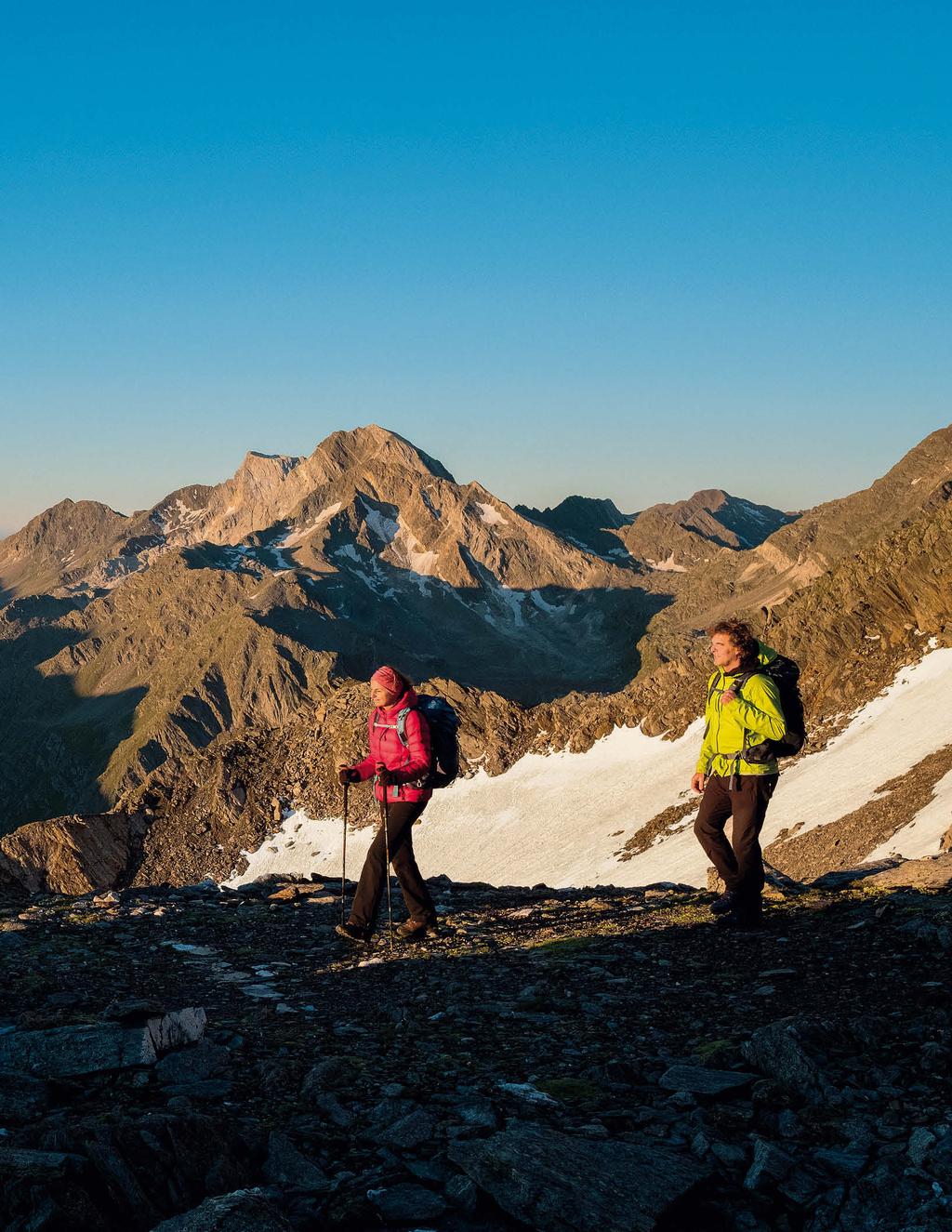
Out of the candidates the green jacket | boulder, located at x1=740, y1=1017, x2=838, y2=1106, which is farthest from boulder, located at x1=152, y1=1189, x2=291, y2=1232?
the green jacket

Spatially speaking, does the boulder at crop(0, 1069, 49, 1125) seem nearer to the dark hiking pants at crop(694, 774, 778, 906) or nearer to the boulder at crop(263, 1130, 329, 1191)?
the boulder at crop(263, 1130, 329, 1191)

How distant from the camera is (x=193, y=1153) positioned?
527 cm

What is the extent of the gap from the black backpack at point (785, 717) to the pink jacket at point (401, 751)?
12.8 feet

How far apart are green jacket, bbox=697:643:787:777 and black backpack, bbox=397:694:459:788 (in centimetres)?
310

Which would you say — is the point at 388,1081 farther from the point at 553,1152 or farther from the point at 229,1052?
the point at 553,1152

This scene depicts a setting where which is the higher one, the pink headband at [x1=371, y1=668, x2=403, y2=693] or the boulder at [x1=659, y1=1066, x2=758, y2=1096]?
the pink headband at [x1=371, y1=668, x2=403, y2=693]

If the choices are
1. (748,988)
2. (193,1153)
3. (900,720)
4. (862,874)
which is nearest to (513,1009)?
(748,988)

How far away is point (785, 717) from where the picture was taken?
38.4 ft

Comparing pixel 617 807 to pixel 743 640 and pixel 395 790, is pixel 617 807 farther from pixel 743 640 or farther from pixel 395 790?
pixel 743 640

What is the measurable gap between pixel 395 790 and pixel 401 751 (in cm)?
57

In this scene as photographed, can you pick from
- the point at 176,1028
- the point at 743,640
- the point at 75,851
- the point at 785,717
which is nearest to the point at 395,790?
the point at 743,640

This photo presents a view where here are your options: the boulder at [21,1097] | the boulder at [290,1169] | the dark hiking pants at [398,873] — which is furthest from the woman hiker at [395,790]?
the boulder at [290,1169]

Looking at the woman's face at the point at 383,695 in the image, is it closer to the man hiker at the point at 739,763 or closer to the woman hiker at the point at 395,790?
Answer: the woman hiker at the point at 395,790

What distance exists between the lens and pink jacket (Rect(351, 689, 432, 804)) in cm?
1282
